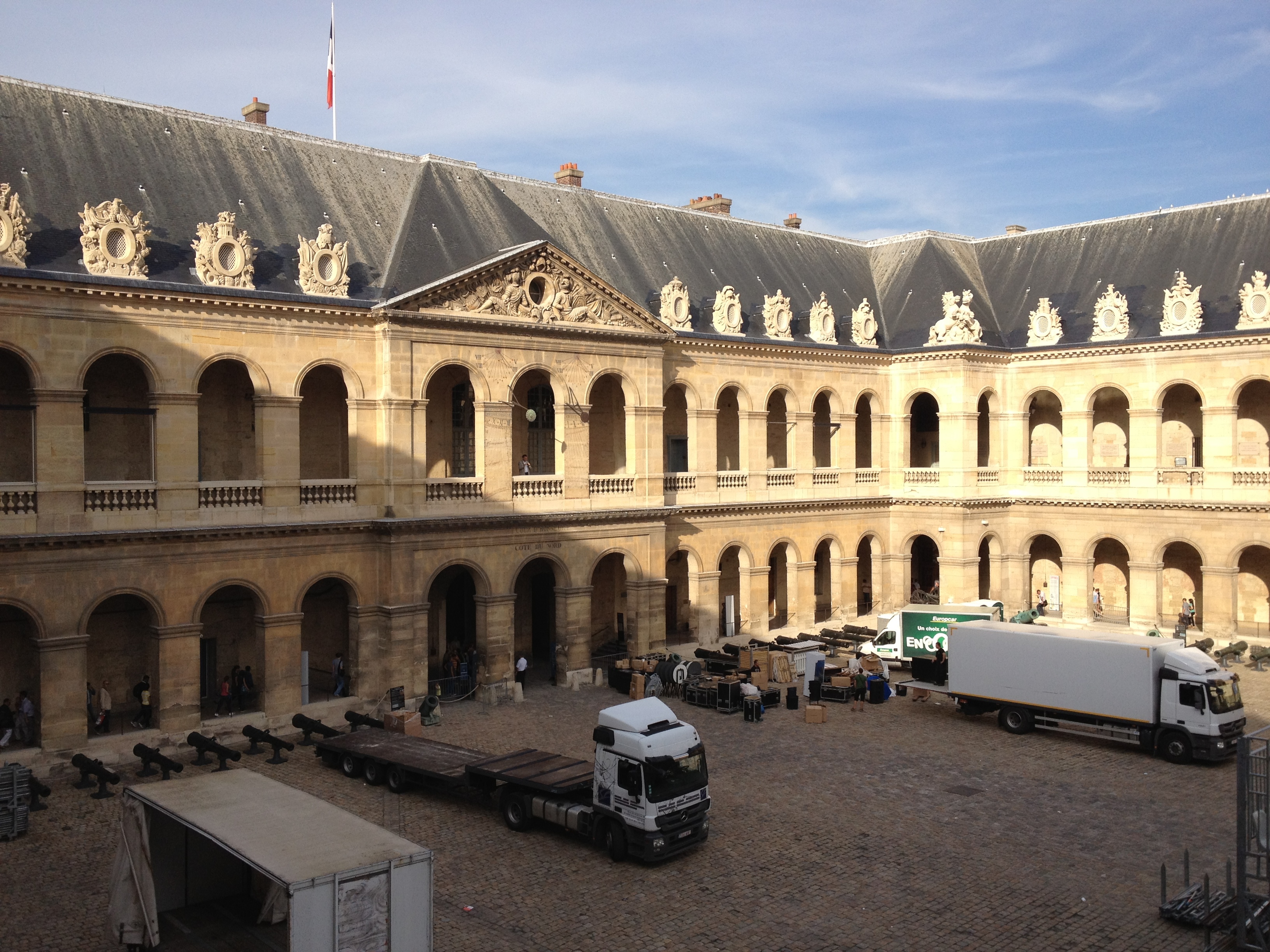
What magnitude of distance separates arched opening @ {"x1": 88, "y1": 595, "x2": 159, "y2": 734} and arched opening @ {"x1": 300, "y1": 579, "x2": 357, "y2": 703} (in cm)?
477

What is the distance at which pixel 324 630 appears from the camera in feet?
114

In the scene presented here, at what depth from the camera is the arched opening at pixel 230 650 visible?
31.5m

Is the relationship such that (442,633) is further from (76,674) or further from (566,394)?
(76,674)

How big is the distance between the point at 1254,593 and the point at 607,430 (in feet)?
84.3

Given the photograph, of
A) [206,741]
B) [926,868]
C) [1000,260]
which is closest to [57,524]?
[206,741]

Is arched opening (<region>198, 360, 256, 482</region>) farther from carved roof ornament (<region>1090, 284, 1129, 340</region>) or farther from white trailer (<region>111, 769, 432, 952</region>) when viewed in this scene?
carved roof ornament (<region>1090, 284, 1129, 340</region>)

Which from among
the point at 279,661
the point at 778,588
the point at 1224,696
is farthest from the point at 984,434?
the point at 279,661

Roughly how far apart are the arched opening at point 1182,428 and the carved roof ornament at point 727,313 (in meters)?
17.3

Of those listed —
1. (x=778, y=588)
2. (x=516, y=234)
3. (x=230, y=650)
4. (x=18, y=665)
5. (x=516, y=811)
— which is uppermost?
(x=516, y=234)

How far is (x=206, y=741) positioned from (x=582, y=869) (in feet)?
35.6

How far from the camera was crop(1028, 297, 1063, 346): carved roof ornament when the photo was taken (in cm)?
4544

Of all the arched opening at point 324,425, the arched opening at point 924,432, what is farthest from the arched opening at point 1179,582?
the arched opening at point 324,425

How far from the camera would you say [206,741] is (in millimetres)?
26484

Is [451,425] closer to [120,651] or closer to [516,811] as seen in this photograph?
[120,651]
